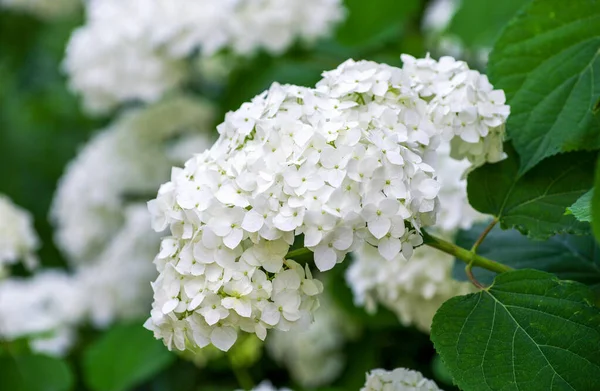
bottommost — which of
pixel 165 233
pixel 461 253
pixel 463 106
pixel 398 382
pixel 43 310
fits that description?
pixel 43 310

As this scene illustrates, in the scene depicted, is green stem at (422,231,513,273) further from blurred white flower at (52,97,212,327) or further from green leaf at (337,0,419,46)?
blurred white flower at (52,97,212,327)

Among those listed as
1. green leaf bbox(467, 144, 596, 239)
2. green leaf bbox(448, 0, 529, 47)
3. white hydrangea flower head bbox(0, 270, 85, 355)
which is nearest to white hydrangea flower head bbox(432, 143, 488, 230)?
green leaf bbox(467, 144, 596, 239)

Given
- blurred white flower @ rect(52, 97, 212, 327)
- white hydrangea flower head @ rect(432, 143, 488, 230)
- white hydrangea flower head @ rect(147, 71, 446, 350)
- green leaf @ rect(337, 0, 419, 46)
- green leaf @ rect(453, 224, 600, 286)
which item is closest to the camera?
white hydrangea flower head @ rect(147, 71, 446, 350)

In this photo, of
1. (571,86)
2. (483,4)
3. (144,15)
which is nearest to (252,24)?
(144,15)

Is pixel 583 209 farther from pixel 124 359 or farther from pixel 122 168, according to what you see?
pixel 122 168

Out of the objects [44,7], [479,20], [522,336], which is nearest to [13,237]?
[479,20]

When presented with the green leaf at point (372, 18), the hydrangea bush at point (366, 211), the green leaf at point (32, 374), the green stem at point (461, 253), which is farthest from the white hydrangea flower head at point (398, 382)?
the green leaf at point (372, 18)

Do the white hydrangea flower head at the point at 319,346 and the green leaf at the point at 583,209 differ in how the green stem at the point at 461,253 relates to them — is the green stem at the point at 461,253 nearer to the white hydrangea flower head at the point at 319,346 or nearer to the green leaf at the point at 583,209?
the green leaf at the point at 583,209
